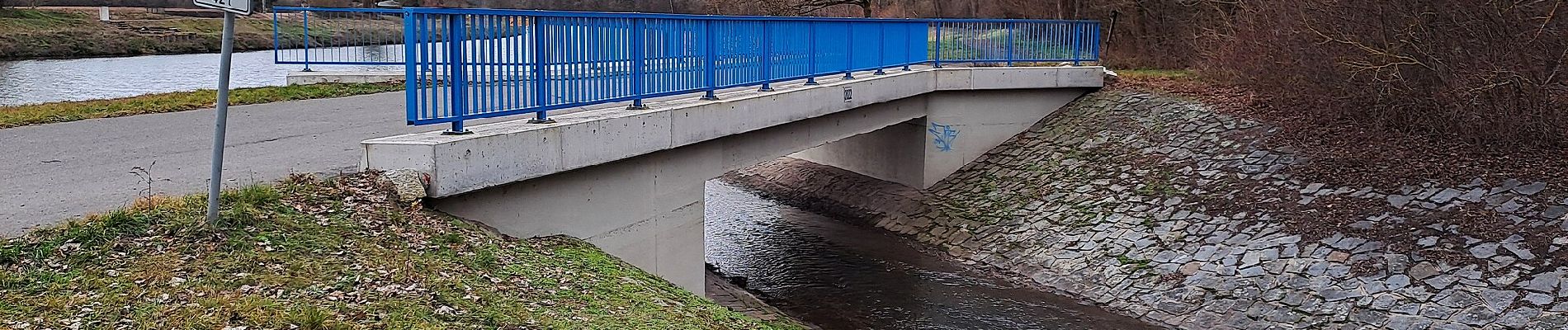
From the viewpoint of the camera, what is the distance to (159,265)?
5.56 m

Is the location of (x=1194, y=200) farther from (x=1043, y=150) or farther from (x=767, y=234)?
(x=767, y=234)

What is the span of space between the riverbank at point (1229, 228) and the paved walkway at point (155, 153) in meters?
7.35

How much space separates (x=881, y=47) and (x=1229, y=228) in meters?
5.54

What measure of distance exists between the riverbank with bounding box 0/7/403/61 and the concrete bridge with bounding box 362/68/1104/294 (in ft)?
101

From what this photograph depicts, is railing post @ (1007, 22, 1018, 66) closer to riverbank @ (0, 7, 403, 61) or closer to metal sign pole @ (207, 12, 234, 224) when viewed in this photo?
metal sign pole @ (207, 12, 234, 224)

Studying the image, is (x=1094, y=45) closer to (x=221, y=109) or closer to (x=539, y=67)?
(x=539, y=67)

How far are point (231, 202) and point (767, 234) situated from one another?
10.3 meters

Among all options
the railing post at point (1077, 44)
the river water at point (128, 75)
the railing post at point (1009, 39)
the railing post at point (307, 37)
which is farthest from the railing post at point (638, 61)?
the railing post at point (1077, 44)

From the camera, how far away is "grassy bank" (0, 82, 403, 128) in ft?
37.0

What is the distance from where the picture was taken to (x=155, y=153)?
8.96 metres

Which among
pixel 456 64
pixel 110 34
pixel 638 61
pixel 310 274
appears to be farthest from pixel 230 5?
pixel 110 34

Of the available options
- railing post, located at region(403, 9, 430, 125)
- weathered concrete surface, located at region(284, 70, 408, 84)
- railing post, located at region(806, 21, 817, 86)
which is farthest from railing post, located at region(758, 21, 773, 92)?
weathered concrete surface, located at region(284, 70, 408, 84)

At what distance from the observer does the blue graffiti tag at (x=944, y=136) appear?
18375 millimetres

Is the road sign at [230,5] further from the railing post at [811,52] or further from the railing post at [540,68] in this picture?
the railing post at [811,52]
